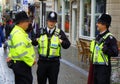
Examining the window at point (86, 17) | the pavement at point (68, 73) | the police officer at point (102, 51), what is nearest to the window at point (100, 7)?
the window at point (86, 17)

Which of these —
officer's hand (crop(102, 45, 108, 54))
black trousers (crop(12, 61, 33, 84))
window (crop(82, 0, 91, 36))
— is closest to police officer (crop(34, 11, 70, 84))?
black trousers (crop(12, 61, 33, 84))

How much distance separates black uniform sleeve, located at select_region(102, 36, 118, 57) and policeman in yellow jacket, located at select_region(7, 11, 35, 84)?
127cm

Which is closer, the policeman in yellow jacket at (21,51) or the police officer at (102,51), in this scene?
the policeman in yellow jacket at (21,51)

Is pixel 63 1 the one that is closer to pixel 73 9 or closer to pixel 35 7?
pixel 73 9

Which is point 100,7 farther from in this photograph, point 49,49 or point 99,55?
point 99,55

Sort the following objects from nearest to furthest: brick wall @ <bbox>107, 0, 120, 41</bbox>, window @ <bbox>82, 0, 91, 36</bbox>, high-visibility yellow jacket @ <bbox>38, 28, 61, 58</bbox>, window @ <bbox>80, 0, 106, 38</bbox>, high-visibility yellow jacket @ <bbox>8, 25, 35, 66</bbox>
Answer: high-visibility yellow jacket @ <bbox>8, 25, 35, 66</bbox> < high-visibility yellow jacket @ <bbox>38, 28, 61, 58</bbox> < brick wall @ <bbox>107, 0, 120, 41</bbox> < window @ <bbox>80, 0, 106, 38</bbox> < window @ <bbox>82, 0, 91, 36</bbox>

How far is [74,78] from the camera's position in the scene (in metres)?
14.1

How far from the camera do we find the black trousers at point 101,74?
7.87 m

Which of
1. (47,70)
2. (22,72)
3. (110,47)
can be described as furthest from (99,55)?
(22,72)

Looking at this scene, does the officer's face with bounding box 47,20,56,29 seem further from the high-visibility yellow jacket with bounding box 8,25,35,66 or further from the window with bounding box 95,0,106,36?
the window with bounding box 95,0,106,36

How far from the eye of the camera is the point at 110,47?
25.5 feet

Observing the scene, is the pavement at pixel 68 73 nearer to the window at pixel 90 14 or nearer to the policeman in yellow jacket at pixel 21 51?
the window at pixel 90 14

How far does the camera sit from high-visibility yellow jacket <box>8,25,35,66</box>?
24.9 feet

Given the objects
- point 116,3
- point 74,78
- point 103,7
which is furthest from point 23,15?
point 103,7
